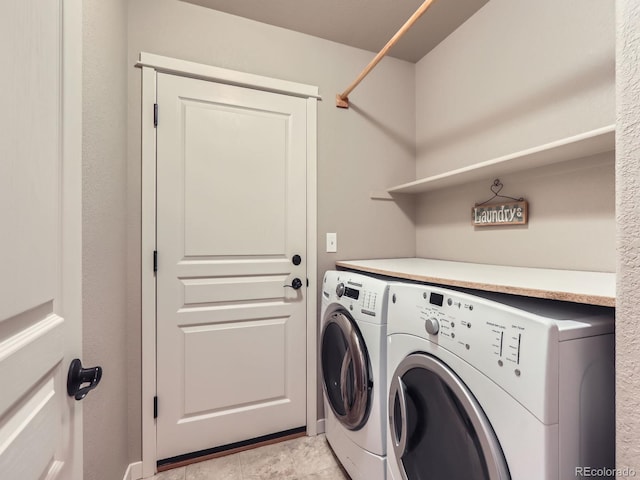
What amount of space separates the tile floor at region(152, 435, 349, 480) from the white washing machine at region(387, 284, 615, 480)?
780mm

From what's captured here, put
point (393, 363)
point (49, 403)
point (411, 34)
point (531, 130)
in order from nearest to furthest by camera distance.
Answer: point (49, 403) < point (393, 363) < point (531, 130) < point (411, 34)

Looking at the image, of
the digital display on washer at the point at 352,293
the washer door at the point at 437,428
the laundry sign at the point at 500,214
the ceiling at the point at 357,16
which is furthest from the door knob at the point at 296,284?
the ceiling at the point at 357,16

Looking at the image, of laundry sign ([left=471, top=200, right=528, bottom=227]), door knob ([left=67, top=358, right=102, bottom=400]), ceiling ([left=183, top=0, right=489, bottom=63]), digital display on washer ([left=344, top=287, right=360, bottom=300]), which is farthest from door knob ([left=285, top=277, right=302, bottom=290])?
ceiling ([left=183, top=0, right=489, bottom=63])

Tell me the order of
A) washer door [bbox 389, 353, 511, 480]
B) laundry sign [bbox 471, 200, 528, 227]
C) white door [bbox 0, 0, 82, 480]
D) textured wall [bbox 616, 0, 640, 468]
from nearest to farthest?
white door [bbox 0, 0, 82, 480]
textured wall [bbox 616, 0, 640, 468]
washer door [bbox 389, 353, 511, 480]
laundry sign [bbox 471, 200, 528, 227]

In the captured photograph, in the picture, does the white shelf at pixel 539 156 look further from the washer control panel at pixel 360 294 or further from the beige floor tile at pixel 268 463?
the beige floor tile at pixel 268 463

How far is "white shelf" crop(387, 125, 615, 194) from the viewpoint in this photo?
1.00 meters

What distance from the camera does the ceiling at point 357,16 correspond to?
64.3 inches

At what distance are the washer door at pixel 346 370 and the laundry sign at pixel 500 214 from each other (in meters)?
0.97

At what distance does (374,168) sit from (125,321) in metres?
1.78

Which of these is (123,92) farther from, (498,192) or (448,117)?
(498,192)

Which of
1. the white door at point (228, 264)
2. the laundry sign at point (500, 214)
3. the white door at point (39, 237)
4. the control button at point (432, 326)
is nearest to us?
the white door at point (39, 237)

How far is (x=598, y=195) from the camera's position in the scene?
118 cm

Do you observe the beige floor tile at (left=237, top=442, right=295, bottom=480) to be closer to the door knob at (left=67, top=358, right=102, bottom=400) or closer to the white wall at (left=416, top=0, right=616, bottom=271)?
the door knob at (left=67, top=358, right=102, bottom=400)

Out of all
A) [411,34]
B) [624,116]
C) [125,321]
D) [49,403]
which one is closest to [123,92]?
[125,321]
